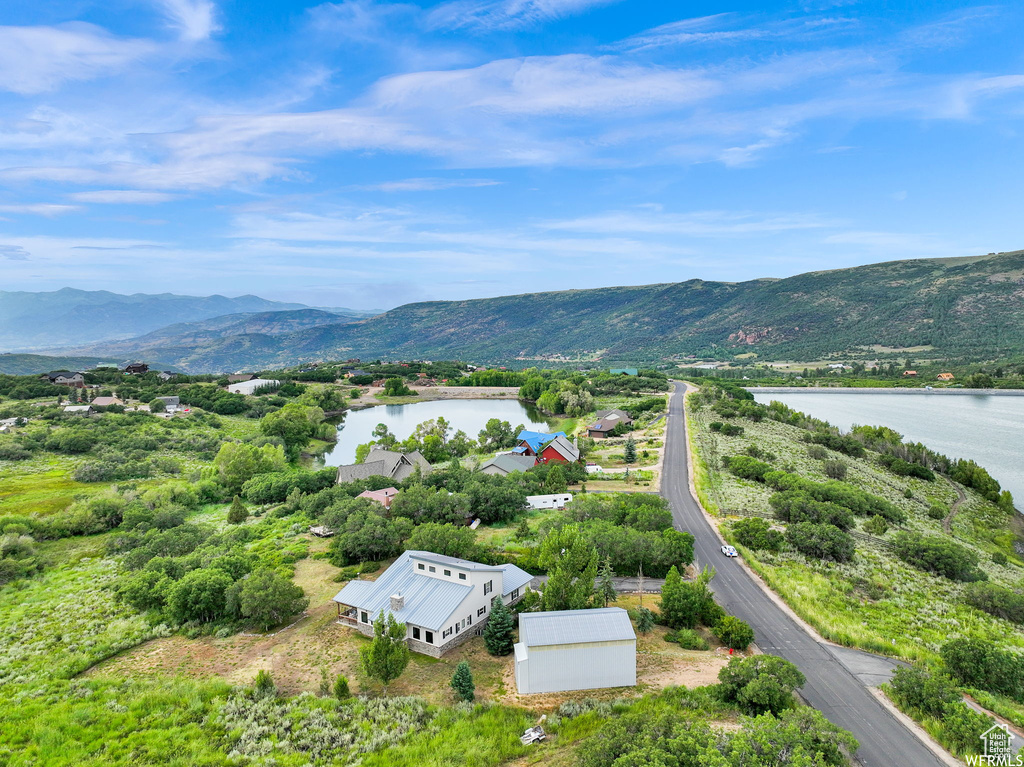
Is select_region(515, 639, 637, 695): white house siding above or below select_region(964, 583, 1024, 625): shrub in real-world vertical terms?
above

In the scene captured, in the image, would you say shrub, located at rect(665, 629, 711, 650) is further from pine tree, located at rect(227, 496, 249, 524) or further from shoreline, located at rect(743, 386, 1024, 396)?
shoreline, located at rect(743, 386, 1024, 396)

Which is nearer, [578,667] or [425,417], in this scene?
[578,667]

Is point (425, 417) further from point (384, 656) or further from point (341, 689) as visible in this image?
point (384, 656)

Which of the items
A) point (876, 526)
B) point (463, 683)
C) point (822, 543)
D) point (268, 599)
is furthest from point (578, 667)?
point (876, 526)

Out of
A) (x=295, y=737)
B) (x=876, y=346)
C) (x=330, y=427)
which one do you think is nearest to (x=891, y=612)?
(x=295, y=737)

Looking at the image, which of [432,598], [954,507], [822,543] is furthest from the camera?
[954,507]

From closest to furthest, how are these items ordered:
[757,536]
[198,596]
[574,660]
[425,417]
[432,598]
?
[574,660] < [432,598] < [198,596] < [757,536] < [425,417]

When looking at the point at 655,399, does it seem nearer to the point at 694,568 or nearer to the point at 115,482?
the point at 694,568

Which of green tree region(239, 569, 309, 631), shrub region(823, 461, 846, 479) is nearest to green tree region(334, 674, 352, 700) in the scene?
green tree region(239, 569, 309, 631)
